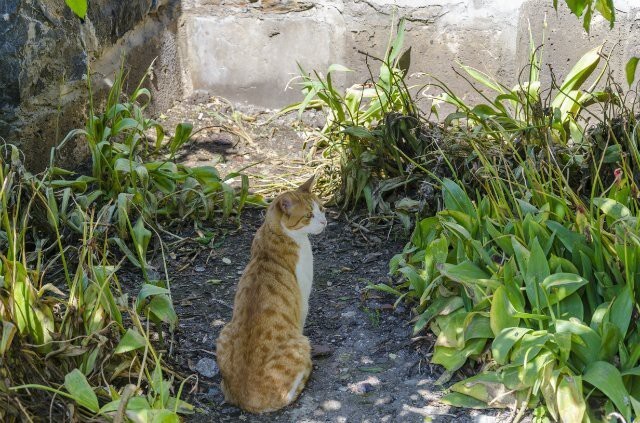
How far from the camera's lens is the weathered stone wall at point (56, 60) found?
453cm

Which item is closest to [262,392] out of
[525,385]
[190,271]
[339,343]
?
[339,343]

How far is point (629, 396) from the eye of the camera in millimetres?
3061

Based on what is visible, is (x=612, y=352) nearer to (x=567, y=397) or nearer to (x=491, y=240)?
(x=567, y=397)

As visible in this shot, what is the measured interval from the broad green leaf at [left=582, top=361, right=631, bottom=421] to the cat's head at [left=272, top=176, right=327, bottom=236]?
1.39 m

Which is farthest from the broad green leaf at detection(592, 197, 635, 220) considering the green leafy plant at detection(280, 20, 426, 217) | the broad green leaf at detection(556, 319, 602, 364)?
the green leafy plant at detection(280, 20, 426, 217)

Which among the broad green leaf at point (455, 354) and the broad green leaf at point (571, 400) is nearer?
the broad green leaf at point (571, 400)

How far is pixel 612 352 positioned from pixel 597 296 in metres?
0.29

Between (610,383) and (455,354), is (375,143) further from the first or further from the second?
(610,383)

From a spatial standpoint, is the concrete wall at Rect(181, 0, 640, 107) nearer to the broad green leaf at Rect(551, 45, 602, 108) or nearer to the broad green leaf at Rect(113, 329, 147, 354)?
the broad green leaf at Rect(551, 45, 602, 108)

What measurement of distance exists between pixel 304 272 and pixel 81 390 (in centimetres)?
121

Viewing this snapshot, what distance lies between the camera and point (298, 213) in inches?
155

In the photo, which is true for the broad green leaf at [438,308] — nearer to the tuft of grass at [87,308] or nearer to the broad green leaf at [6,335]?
the tuft of grass at [87,308]

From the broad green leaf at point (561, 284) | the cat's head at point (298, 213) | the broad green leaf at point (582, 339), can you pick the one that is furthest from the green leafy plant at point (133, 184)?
the broad green leaf at point (582, 339)

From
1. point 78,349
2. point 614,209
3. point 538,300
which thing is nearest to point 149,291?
point 78,349
